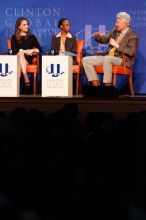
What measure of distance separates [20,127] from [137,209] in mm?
672

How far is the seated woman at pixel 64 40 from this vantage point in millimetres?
6824

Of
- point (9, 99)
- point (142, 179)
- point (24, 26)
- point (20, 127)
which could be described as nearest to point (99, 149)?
point (142, 179)

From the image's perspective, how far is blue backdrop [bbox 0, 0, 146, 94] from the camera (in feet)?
23.9

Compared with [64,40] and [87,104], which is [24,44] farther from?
[87,104]

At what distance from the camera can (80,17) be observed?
24.4ft

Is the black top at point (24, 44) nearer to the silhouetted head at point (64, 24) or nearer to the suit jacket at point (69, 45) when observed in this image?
the suit jacket at point (69, 45)

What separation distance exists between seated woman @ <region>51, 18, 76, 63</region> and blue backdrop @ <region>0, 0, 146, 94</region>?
50cm

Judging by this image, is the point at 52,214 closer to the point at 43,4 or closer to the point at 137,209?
the point at 137,209

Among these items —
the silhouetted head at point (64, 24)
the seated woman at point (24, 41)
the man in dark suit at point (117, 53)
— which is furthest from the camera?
the silhouetted head at point (64, 24)

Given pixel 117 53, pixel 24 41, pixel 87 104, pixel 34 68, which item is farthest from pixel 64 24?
pixel 87 104

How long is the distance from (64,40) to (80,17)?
0.71 metres

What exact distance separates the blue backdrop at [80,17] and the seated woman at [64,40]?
19.8 inches

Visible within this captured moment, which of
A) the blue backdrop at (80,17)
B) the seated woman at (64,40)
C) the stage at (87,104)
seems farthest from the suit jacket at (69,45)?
the stage at (87,104)

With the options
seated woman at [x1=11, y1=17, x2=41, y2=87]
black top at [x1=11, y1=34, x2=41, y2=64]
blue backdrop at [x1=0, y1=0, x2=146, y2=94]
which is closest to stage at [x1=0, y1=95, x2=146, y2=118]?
seated woman at [x1=11, y1=17, x2=41, y2=87]
